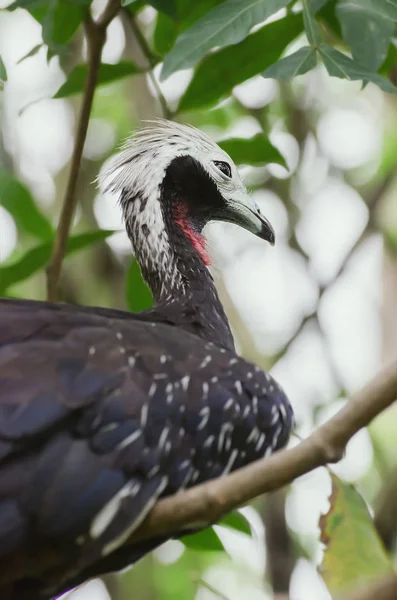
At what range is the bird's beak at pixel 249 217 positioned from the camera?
12.6ft

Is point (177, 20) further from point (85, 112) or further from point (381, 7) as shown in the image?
point (381, 7)

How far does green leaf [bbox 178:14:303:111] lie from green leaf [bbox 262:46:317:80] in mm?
687

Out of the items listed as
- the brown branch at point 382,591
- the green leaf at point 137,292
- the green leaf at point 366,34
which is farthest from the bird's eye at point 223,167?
the brown branch at point 382,591

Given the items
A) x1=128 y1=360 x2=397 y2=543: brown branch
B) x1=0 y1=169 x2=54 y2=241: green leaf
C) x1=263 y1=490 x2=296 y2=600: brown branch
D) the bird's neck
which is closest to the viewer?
x1=128 y1=360 x2=397 y2=543: brown branch

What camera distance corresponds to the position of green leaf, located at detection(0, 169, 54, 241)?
3.96 meters

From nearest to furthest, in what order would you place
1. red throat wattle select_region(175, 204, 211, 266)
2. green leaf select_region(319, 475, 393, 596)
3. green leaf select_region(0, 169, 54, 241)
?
green leaf select_region(319, 475, 393, 596) < red throat wattle select_region(175, 204, 211, 266) < green leaf select_region(0, 169, 54, 241)

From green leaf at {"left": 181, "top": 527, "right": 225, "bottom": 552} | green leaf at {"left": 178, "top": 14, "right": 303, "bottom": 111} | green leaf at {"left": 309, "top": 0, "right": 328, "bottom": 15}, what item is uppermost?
green leaf at {"left": 309, "top": 0, "right": 328, "bottom": 15}

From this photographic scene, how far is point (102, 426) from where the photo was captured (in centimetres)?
263

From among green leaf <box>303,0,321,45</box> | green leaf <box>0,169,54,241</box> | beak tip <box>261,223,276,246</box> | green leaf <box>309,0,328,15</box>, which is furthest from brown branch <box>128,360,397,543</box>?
green leaf <box>0,169,54,241</box>

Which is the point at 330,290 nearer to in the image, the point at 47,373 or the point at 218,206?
the point at 218,206

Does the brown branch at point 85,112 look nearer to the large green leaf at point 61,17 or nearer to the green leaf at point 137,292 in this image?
the large green leaf at point 61,17

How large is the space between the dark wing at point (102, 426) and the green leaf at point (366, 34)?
943 millimetres

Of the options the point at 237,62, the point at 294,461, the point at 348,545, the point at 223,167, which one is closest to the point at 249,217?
the point at 223,167

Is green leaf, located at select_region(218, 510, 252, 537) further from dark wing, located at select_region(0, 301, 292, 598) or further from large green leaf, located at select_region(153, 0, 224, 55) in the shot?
large green leaf, located at select_region(153, 0, 224, 55)
